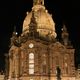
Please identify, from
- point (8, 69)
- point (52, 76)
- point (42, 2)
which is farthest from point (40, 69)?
point (42, 2)

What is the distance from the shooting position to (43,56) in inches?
4503

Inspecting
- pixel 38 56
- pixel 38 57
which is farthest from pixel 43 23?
pixel 38 57

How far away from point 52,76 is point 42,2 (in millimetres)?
23567

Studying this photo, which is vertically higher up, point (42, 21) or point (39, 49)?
point (42, 21)

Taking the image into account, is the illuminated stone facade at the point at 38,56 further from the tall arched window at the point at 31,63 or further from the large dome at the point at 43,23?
the large dome at the point at 43,23

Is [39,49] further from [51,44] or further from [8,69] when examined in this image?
[8,69]

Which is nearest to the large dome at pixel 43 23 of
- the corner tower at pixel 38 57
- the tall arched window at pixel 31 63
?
the corner tower at pixel 38 57

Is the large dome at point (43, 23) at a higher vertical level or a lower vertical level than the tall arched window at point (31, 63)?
higher

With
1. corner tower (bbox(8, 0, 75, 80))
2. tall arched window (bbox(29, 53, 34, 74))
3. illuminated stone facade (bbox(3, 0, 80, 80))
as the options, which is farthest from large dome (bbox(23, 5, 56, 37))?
tall arched window (bbox(29, 53, 34, 74))

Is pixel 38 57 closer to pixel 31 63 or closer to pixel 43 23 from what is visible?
pixel 31 63

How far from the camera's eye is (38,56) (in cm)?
11325

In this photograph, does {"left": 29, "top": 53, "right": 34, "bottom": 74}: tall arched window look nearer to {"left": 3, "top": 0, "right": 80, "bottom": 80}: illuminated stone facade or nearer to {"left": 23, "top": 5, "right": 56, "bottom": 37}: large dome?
{"left": 3, "top": 0, "right": 80, "bottom": 80}: illuminated stone facade

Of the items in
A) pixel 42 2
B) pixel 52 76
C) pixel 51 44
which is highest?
pixel 42 2

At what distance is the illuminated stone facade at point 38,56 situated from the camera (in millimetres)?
112375
